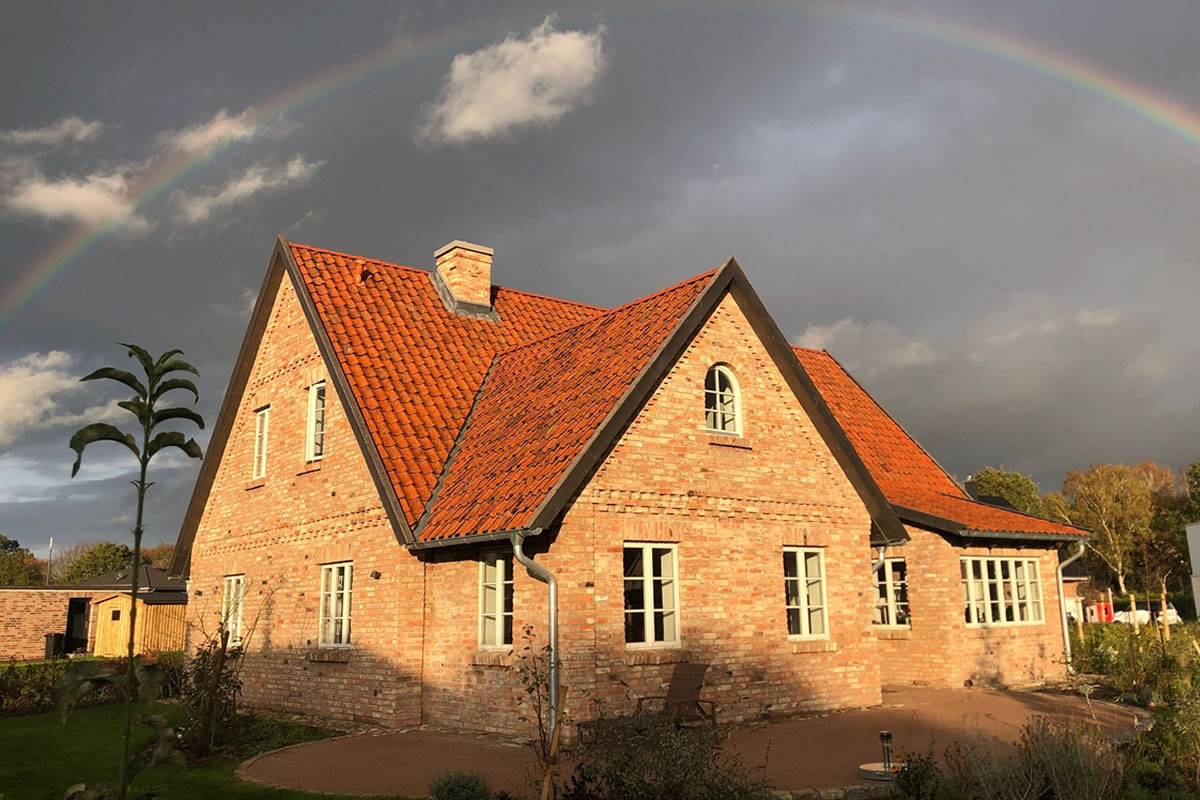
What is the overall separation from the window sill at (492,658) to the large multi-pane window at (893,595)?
9210mm

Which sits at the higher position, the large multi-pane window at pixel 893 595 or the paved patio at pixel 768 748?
the large multi-pane window at pixel 893 595

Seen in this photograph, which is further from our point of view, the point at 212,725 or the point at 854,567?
the point at 854,567

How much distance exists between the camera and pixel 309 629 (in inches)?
640

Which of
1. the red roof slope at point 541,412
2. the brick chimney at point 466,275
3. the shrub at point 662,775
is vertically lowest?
the shrub at point 662,775

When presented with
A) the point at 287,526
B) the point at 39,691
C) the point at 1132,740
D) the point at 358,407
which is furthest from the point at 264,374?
the point at 1132,740

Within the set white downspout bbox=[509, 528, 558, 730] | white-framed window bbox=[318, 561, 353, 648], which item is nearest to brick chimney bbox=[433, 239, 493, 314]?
white-framed window bbox=[318, 561, 353, 648]

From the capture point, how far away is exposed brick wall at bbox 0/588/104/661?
39031mm

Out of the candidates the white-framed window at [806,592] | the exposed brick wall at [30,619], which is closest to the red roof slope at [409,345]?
the white-framed window at [806,592]

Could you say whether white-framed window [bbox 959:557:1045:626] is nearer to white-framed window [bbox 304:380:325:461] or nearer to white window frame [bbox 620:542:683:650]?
white window frame [bbox 620:542:683:650]

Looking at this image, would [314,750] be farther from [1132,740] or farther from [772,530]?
[1132,740]

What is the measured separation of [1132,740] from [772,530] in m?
5.58

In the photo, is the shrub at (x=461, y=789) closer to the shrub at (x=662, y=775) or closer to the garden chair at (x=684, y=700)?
the shrub at (x=662, y=775)

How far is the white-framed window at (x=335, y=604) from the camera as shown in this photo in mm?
15633

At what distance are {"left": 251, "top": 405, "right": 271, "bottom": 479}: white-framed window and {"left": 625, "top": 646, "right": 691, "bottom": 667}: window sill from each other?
9921 millimetres
